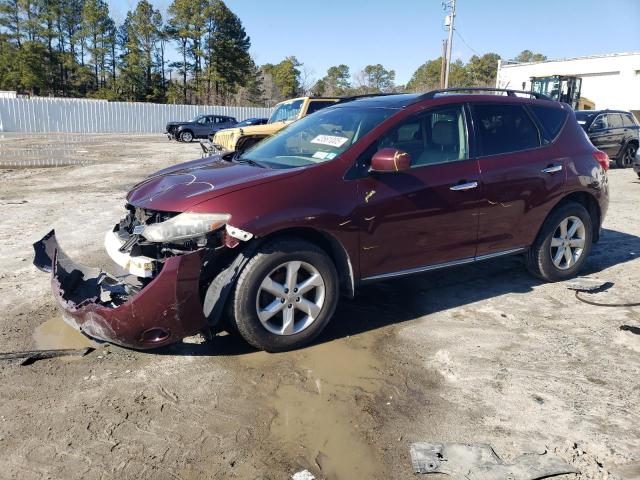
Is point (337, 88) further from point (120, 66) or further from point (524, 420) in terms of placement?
point (524, 420)

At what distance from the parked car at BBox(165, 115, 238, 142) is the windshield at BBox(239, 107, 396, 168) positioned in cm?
2513

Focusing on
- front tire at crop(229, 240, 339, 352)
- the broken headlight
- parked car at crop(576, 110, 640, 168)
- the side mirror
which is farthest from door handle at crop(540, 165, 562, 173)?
parked car at crop(576, 110, 640, 168)

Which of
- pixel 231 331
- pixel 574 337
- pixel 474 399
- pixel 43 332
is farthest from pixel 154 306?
pixel 574 337

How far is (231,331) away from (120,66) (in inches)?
2474

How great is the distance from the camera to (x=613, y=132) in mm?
15633

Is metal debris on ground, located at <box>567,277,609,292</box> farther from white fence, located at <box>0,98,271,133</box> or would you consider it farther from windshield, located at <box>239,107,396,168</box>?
white fence, located at <box>0,98,271,133</box>

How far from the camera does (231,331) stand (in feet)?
12.6

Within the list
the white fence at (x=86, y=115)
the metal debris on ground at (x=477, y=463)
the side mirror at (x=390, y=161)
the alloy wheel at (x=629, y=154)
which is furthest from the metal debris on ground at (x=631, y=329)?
the white fence at (x=86, y=115)

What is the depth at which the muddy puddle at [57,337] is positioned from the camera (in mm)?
3910

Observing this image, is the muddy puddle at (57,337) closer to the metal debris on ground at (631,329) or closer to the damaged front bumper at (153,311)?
the damaged front bumper at (153,311)

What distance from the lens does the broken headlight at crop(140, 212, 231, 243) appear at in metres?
3.40

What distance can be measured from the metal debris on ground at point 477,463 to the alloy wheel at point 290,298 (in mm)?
1295

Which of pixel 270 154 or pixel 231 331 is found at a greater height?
pixel 270 154

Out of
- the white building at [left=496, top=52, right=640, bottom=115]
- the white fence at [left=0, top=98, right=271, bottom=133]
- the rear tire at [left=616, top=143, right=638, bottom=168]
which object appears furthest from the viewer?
the white building at [left=496, top=52, right=640, bottom=115]
